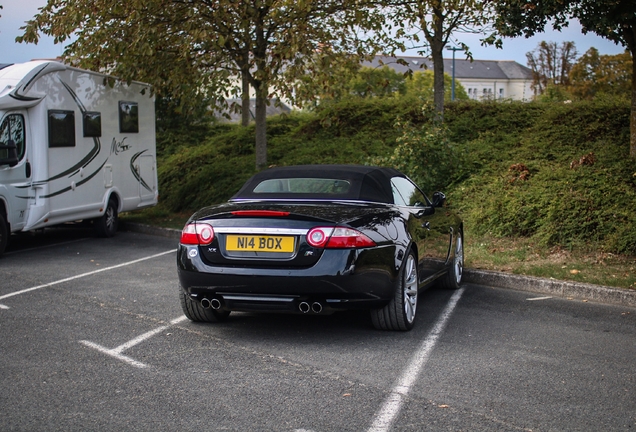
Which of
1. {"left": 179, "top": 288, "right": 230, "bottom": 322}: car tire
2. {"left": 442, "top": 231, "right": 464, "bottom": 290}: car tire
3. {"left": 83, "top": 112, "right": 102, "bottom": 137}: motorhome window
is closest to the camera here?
{"left": 179, "top": 288, "right": 230, "bottom": 322}: car tire

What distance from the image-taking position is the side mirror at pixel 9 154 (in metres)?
11.2

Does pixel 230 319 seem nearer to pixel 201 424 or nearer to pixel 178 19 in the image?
pixel 201 424

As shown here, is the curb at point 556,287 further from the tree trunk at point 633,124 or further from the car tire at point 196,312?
the tree trunk at point 633,124

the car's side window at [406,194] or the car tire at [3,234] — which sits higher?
the car's side window at [406,194]

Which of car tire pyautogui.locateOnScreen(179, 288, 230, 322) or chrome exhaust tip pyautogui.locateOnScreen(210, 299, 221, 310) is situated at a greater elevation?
chrome exhaust tip pyautogui.locateOnScreen(210, 299, 221, 310)

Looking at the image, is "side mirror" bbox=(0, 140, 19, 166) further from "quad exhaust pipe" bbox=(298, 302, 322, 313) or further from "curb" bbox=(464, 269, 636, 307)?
"quad exhaust pipe" bbox=(298, 302, 322, 313)

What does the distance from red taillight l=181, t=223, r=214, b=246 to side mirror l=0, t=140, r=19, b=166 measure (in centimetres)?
604

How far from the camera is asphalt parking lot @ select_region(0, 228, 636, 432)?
437 cm

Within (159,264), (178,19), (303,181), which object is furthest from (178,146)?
(303,181)

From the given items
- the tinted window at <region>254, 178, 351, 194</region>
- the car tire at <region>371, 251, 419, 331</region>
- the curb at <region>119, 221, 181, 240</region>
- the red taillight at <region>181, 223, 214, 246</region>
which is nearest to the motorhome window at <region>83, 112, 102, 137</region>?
the curb at <region>119, 221, 181, 240</region>

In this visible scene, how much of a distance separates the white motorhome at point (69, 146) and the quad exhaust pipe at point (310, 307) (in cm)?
678

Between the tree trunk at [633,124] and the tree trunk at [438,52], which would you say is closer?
the tree trunk at [633,124]

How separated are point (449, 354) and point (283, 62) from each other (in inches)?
383

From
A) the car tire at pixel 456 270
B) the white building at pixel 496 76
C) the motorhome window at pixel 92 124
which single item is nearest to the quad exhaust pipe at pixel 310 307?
the car tire at pixel 456 270
